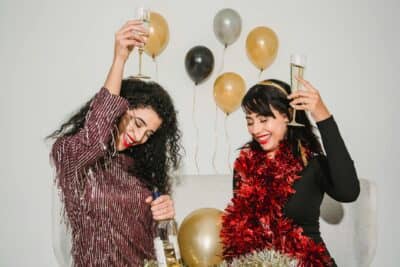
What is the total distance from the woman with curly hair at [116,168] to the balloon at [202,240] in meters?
0.19

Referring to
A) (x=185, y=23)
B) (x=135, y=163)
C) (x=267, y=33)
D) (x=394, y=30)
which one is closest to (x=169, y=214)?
(x=135, y=163)

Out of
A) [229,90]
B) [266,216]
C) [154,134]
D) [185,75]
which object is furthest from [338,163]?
[185,75]

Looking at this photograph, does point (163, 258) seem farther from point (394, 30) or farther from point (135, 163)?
point (394, 30)

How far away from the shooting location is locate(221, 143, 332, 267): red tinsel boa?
1353mm

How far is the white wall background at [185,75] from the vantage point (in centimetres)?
236

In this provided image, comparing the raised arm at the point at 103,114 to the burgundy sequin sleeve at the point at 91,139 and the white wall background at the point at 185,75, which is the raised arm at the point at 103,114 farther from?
the white wall background at the point at 185,75

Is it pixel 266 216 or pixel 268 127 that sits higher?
pixel 268 127

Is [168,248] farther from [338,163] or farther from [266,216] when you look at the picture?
[338,163]

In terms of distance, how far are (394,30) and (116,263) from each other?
6.30 feet

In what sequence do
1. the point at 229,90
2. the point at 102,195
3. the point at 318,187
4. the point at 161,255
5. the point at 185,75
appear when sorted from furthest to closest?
the point at 185,75 → the point at 229,90 → the point at 318,187 → the point at 102,195 → the point at 161,255

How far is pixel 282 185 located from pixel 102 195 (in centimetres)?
56

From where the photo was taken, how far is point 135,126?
143 cm

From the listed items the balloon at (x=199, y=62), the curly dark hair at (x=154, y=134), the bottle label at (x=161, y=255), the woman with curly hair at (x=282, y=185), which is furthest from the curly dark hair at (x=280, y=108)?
the balloon at (x=199, y=62)

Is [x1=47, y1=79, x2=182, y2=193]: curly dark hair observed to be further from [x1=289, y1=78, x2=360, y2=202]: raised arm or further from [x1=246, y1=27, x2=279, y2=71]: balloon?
[x1=246, y1=27, x2=279, y2=71]: balloon
